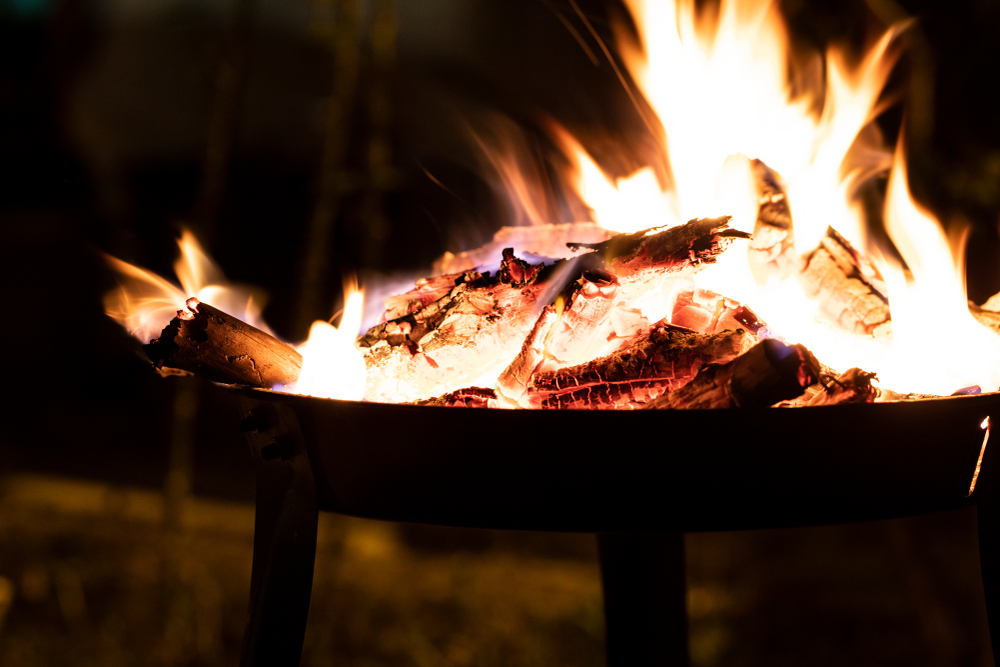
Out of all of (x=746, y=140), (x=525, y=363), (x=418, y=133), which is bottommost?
(x=525, y=363)

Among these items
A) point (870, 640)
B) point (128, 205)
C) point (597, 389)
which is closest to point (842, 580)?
point (870, 640)

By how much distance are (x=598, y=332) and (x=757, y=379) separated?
0.41 m

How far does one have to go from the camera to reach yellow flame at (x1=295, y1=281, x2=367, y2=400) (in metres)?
1.26

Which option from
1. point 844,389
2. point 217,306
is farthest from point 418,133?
point 844,389

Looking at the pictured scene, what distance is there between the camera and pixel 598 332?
1248 mm

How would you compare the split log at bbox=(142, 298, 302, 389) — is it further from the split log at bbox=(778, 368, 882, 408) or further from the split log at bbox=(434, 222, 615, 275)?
the split log at bbox=(778, 368, 882, 408)

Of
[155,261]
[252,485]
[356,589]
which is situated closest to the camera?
[356,589]

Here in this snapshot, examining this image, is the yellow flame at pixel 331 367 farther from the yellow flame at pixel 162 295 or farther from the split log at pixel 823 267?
the split log at pixel 823 267

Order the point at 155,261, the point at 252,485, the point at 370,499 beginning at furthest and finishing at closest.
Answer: the point at 252,485 → the point at 155,261 → the point at 370,499

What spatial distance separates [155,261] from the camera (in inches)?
142

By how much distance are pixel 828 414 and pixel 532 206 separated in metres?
1.22

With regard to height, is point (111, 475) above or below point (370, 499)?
above

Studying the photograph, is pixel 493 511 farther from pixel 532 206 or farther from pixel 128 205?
pixel 128 205

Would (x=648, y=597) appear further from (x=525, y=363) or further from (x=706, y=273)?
(x=706, y=273)
